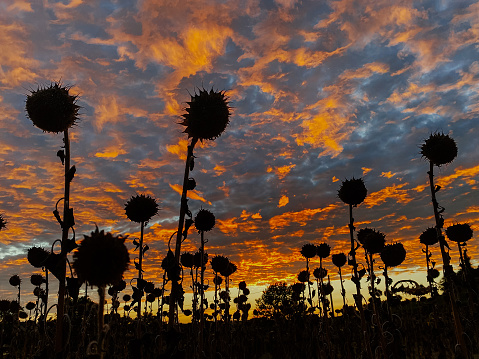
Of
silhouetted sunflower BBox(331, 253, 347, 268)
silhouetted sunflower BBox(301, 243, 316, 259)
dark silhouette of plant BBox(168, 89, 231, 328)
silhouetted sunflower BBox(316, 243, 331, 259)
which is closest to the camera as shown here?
dark silhouette of plant BBox(168, 89, 231, 328)

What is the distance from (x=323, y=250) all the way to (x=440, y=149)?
556cm

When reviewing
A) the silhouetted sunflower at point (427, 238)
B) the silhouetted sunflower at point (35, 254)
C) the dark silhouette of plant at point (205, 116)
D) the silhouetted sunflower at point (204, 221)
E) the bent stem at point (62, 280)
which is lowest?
the bent stem at point (62, 280)

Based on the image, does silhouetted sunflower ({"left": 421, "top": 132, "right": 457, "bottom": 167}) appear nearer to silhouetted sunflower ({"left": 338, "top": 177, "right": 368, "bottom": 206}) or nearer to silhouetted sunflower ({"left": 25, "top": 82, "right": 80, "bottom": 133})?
silhouetted sunflower ({"left": 338, "top": 177, "right": 368, "bottom": 206})

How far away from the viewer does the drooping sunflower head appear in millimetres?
4891

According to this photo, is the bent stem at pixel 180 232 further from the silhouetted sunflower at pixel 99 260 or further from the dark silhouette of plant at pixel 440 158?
the dark silhouette of plant at pixel 440 158

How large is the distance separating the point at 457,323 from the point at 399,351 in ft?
3.65

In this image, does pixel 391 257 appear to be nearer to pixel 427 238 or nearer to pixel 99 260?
pixel 427 238

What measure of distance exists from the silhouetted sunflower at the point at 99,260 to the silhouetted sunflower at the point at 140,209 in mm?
3874

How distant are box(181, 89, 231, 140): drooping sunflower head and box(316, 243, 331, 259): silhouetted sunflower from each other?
7.69 meters

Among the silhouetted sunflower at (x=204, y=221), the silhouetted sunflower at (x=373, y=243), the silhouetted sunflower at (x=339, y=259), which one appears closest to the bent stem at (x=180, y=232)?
the silhouetted sunflower at (x=204, y=221)

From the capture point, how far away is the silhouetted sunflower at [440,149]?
281 inches

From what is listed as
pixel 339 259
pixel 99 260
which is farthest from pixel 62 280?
pixel 339 259

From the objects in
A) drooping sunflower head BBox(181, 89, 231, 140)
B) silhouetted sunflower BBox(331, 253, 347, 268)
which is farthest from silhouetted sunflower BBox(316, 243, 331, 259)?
drooping sunflower head BBox(181, 89, 231, 140)

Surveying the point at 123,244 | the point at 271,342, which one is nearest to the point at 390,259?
the point at 123,244
